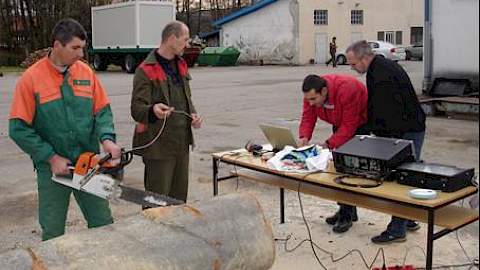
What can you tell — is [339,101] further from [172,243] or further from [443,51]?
[443,51]

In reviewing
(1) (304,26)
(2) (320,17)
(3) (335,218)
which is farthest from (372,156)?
(2) (320,17)

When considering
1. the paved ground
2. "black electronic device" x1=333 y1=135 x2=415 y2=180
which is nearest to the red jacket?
"black electronic device" x1=333 y1=135 x2=415 y2=180

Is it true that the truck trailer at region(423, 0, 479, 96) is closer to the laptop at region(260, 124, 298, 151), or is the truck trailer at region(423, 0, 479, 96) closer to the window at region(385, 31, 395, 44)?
the laptop at region(260, 124, 298, 151)

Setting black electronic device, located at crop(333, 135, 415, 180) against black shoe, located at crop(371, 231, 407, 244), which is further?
black shoe, located at crop(371, 231, 407, 244)

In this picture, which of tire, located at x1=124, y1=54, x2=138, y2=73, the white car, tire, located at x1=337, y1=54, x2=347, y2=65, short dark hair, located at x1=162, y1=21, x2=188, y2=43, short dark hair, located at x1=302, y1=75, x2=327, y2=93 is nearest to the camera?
short dark hair, located at x1=162, y1=21, x2=188, y2=43

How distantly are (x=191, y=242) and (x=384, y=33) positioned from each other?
38.6 m

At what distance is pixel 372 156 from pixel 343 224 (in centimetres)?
139

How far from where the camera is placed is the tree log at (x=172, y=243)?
3.01 metres

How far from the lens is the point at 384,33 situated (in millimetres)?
40000

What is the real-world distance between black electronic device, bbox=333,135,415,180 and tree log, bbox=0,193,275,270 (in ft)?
3.02

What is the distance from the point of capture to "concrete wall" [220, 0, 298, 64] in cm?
3691

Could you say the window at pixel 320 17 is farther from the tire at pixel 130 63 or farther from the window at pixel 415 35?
the tire at pixel 130 63

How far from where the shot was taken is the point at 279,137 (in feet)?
17.9

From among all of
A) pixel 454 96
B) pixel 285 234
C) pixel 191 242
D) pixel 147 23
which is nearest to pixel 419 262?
pixel 285 234
